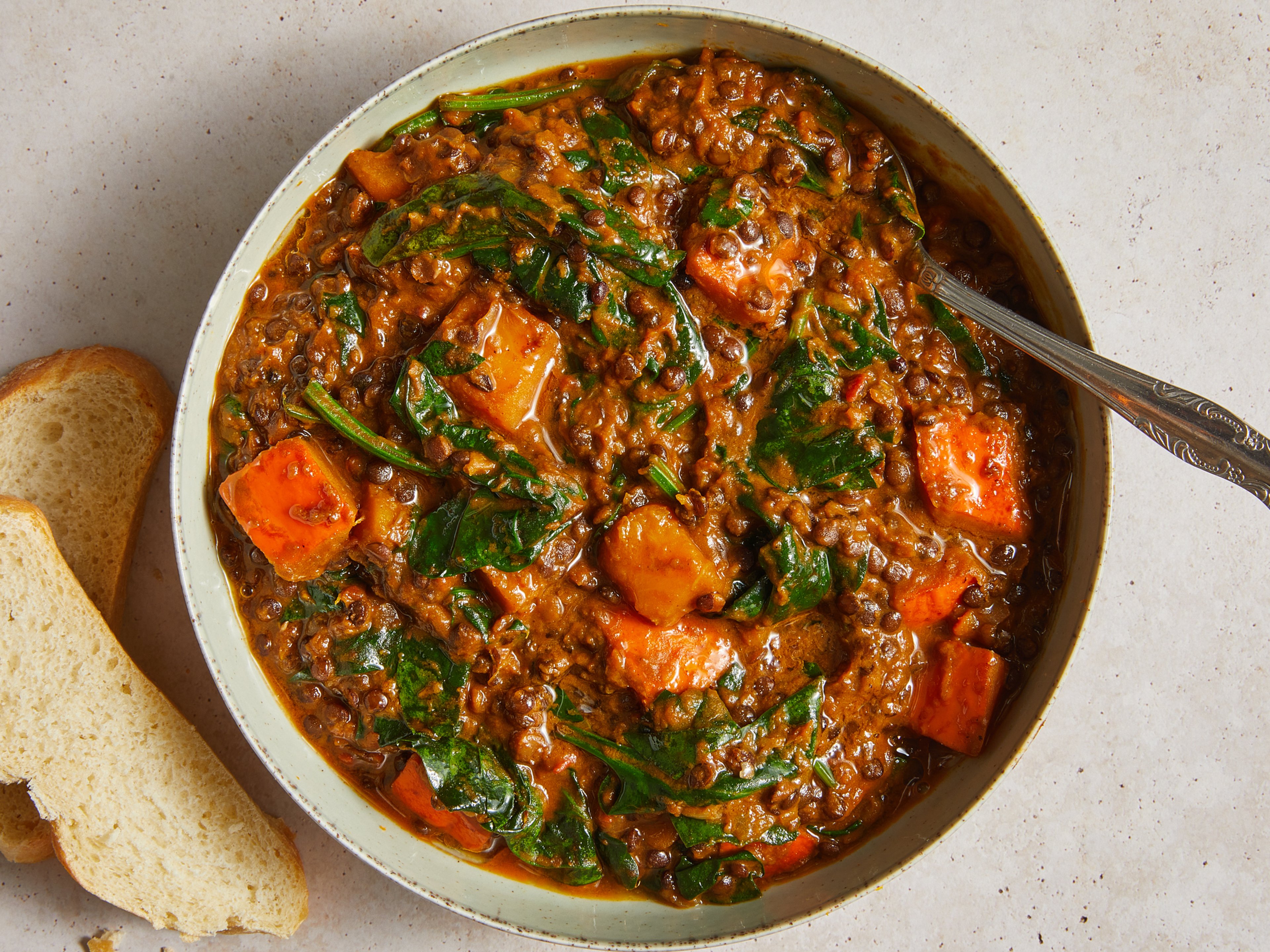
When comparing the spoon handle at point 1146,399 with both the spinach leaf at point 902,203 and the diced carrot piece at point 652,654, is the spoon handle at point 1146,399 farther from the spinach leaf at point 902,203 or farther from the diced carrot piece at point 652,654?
the diced carrot piece at point 652,654

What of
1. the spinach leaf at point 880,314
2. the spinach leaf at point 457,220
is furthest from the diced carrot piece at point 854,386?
the spinach leaf at point 457,220

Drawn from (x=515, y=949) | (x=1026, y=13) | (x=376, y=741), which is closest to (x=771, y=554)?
(x=376, y=741)

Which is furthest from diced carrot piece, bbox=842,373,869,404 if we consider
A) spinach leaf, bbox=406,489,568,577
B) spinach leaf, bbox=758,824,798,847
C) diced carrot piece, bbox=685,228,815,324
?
spinach leaf, bbox=758,824,798,847

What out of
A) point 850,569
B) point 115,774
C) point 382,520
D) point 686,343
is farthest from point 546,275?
point 115,774

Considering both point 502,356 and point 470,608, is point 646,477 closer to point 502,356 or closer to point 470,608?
point 502,356

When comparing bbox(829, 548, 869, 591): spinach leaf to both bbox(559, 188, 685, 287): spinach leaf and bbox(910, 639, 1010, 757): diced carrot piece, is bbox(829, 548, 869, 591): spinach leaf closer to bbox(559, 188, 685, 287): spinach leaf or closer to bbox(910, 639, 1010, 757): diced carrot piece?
bbox(910, 639, 1010, 757): diced carrot piece
